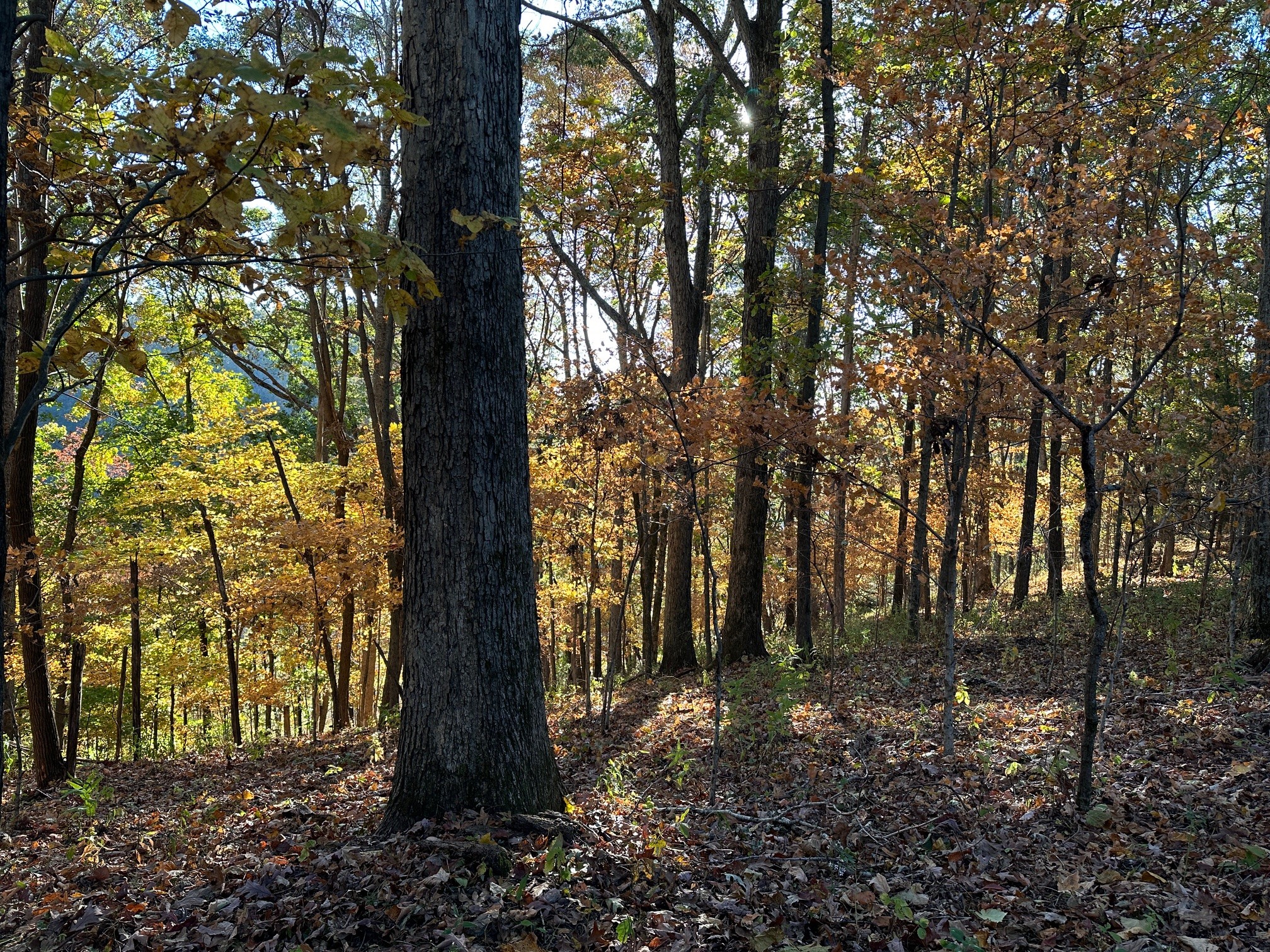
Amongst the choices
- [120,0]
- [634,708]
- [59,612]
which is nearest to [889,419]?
[634,708]

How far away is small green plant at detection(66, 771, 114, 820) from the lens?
18.6 feet

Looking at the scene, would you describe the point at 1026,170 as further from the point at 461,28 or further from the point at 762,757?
the point at 762,757

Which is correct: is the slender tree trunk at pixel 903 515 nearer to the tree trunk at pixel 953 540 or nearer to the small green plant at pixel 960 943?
the tree trunk at pixel 953 540

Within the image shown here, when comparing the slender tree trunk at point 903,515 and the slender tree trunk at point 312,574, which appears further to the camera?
the slender tree trunk at point 312,574

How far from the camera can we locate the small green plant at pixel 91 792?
223 inches

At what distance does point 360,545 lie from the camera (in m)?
12.3

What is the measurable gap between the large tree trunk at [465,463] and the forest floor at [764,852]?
311 millimetres

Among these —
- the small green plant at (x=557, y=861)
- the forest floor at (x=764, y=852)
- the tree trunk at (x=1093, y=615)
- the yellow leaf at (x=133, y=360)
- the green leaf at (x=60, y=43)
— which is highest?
the green leaf at (x=60, y=43)

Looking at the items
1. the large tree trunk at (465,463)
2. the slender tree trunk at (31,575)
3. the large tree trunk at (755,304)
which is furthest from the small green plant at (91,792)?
the large tree trunk at (755,304)

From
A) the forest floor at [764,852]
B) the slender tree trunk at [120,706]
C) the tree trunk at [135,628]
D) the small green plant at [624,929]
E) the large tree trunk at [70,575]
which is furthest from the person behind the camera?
the slender tree trunk at [120,706]

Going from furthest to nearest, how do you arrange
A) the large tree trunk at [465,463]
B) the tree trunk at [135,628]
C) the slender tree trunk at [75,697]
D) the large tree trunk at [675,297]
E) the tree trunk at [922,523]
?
the tree trunk at [135,628], the slender tree trunk at [75,697], the large tree trunk at [675,297], the tree trunk at [922,523], the large tree trunk at [465,463]

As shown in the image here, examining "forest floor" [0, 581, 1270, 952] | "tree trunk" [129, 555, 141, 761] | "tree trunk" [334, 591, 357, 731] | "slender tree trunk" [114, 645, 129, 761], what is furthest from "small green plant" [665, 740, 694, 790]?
"slender tree trunk" [114, 645, 129, 761]

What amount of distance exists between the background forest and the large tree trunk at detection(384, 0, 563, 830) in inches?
8.7

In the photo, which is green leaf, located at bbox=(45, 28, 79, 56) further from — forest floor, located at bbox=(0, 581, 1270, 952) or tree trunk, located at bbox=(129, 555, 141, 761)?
tree trunk, located at bbox=(129, 555, 141, 761)
